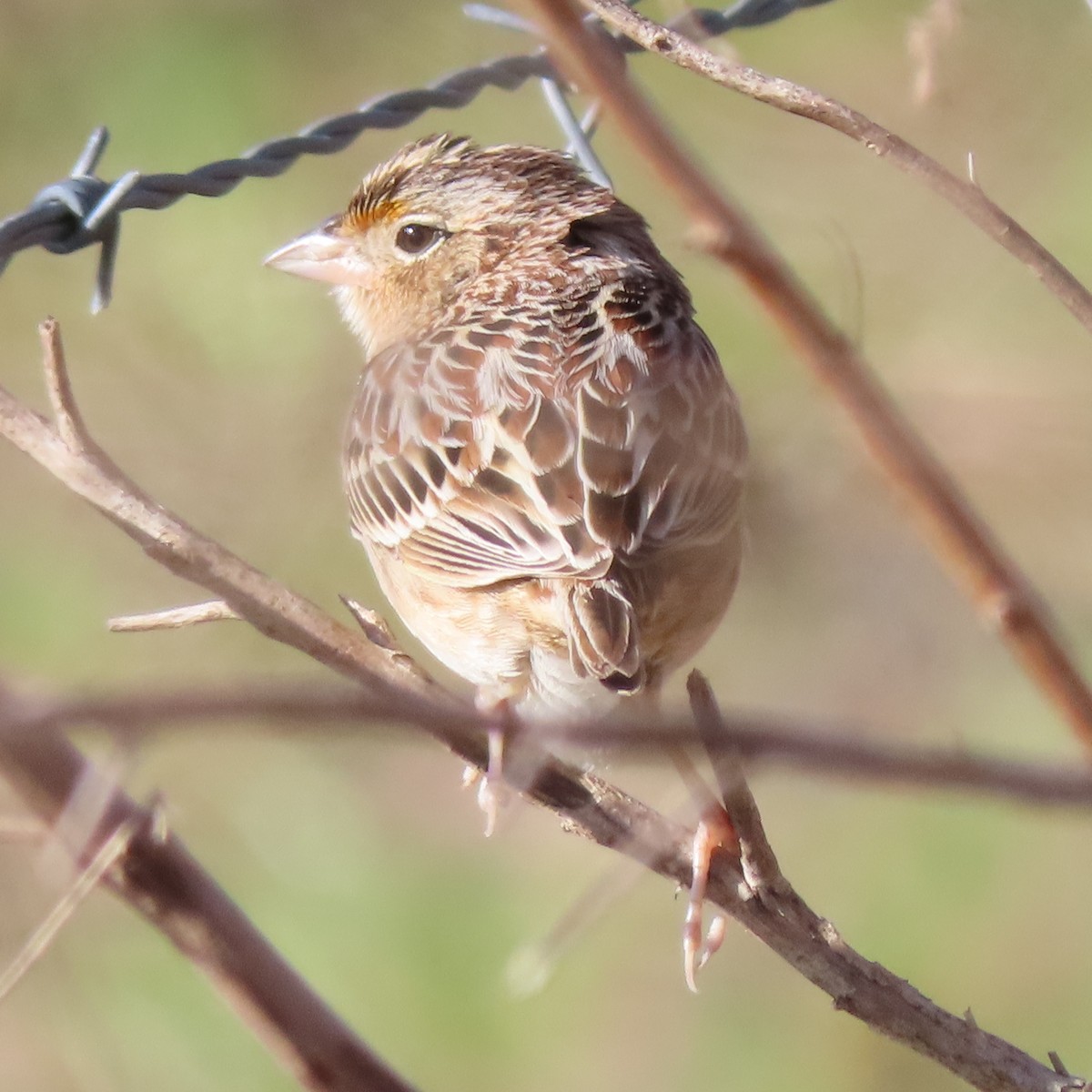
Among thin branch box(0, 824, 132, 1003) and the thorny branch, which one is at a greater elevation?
the thorny branch

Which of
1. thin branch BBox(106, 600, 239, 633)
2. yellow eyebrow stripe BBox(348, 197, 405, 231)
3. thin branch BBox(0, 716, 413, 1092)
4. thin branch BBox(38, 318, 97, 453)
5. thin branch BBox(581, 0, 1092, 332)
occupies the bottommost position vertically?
thin branch BBox(0, 716, 413, 1092)

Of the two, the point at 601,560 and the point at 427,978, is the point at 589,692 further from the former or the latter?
the point at 427,978

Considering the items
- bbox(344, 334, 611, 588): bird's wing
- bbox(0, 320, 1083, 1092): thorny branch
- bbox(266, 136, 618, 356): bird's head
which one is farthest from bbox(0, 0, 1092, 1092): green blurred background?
bbox(0, 320, 1083, 1092): thorny branch

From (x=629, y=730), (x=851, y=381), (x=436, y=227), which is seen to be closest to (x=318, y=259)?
(x=436, y=227)

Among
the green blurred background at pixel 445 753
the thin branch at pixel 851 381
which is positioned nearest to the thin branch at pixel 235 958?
the thin branch at pixel 851 381

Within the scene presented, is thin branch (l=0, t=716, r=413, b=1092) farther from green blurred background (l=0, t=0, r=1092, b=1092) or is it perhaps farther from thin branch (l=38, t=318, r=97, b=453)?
green blurred background (l=0, t=0, r=1092, b=1092)

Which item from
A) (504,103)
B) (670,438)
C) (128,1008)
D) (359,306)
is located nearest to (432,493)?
(670,438)

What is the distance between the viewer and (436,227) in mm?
4594

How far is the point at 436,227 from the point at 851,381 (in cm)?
360

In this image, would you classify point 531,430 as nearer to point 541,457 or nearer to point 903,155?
point 541,457

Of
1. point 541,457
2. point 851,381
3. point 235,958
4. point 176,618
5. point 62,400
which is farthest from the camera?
point 541,457

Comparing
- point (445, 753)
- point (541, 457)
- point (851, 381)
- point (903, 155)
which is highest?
point (903, 155)

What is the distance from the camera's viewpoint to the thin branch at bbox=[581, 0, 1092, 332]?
1.48 metres

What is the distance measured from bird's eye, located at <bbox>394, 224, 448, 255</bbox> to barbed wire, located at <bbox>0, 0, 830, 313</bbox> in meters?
1.17
